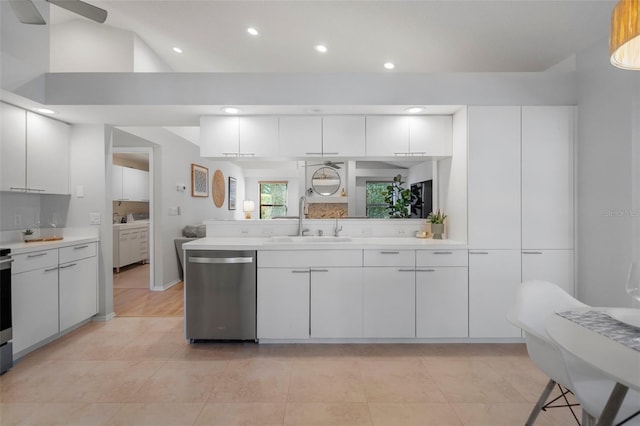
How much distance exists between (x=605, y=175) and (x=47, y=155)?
5.01 m

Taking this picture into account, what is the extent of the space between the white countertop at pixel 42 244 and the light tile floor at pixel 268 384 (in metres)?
0.89

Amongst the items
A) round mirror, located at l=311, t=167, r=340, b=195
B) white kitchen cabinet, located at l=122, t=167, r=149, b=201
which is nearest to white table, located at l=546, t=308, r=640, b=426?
round mirror, located at l=311, t=167, r=340, b=195

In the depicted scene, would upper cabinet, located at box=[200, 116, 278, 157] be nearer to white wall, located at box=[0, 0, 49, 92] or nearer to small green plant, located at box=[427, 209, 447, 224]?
white wall, located at box=[0, 0, 49, 92]

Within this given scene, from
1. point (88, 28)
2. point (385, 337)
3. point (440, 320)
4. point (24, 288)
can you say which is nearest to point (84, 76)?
point (88, 28)

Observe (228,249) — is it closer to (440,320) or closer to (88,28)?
(440,320)

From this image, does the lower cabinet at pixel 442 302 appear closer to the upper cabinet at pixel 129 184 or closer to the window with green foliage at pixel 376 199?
the window with green foliage at pixel 376 199

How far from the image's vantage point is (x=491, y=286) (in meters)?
2.80

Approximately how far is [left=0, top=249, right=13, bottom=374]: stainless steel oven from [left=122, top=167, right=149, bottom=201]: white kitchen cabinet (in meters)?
4.56

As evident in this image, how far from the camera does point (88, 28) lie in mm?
3699

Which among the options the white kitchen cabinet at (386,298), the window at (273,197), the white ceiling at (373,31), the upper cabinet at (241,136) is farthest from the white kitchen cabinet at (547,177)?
the window at (273,197)

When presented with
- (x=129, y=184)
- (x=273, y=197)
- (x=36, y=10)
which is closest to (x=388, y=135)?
(x=36, y=10)

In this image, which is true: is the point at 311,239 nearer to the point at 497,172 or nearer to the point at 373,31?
the point at 497,172

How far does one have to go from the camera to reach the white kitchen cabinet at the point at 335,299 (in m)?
2.78

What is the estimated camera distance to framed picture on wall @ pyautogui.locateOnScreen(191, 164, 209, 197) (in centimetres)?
587
